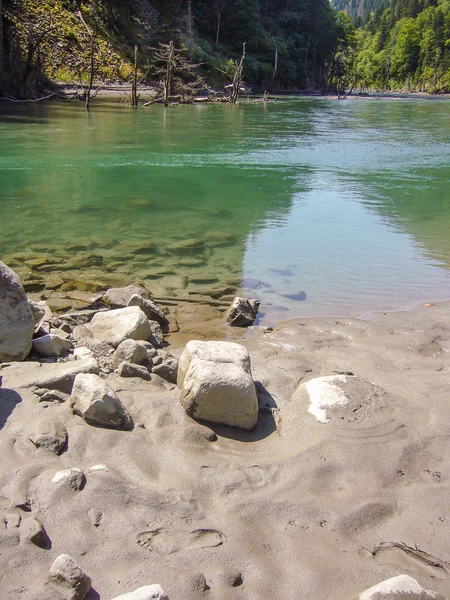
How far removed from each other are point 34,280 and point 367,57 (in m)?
145

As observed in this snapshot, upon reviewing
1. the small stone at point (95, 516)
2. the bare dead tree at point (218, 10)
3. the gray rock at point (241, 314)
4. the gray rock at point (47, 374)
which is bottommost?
the gray rock at point (241, 314)

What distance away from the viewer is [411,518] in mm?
2930

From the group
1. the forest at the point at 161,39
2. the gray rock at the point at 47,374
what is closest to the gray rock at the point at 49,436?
the gray rock at the point at 47,374

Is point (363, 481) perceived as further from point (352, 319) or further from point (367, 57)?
point (367, 57)

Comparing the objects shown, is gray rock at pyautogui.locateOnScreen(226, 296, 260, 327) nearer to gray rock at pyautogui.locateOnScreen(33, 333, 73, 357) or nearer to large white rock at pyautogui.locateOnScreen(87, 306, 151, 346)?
large white rock at pyautogui.locateOnScreen(87, 306, 151, 346)

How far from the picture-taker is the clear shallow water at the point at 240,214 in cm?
743

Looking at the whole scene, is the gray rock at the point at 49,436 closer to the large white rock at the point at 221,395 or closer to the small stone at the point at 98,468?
the small stone at the point at 98,468

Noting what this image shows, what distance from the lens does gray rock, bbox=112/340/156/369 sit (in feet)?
14.3

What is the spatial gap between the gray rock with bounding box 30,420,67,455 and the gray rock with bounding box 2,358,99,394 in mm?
440

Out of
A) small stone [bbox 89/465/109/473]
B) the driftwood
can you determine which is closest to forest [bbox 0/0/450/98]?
the driftwood

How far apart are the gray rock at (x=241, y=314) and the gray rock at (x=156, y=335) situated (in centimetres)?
85

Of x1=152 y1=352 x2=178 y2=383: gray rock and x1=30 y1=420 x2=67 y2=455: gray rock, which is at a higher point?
x1=30 y1=420 x2=67 y2=455: gray rock

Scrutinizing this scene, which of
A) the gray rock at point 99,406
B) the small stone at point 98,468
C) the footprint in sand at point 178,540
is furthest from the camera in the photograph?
the gray rock at point 99,406

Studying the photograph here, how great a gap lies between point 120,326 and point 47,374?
1083mm
